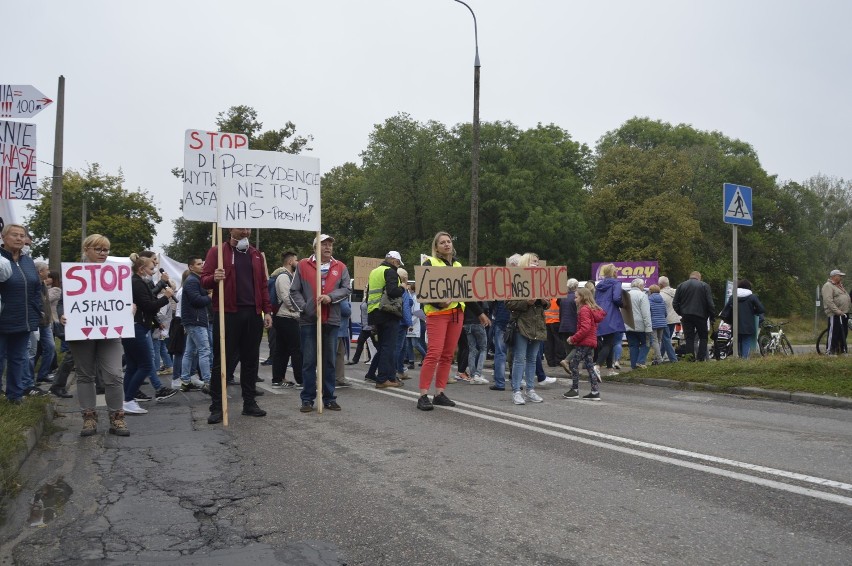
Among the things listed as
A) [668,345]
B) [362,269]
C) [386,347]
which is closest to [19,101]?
[386,347]

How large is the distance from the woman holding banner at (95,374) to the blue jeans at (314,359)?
6.71 ft

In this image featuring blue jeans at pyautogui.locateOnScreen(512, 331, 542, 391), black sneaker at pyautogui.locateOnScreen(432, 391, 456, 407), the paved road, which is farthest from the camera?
blue jeans at pyautogui.locateOnScreen(512, 331, 542, 391)

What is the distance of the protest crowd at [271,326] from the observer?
792cm

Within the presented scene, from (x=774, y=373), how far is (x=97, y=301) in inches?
372

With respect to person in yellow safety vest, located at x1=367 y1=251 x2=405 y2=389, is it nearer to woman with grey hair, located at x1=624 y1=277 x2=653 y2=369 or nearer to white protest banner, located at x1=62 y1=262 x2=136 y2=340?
white protest banner, located at x1=62 y1=262 x2=136 y2=340

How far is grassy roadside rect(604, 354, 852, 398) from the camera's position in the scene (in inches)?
422

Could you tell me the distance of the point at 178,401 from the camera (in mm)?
10055

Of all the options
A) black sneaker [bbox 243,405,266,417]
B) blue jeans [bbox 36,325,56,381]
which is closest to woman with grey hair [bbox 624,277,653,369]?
black sneaker [bbox 243,405,266,417]

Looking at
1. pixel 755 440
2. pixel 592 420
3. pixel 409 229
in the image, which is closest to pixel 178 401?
pixel 592 420

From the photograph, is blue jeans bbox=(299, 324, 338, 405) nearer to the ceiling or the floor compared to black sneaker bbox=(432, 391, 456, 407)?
nearer to the ceiling

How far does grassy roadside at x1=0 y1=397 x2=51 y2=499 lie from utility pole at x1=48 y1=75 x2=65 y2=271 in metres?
12.0

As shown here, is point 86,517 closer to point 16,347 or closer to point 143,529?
point 143,529

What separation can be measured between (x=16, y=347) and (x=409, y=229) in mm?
49784

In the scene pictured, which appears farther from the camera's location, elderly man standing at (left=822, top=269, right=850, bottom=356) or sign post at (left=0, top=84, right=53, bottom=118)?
elderly man standing at (left=822, top=269, right=850, bottom=356)
